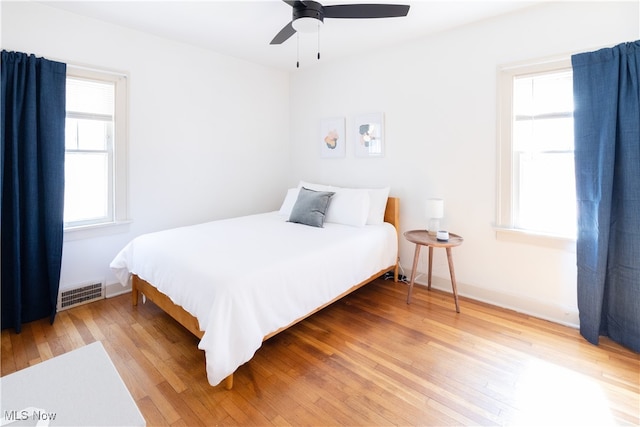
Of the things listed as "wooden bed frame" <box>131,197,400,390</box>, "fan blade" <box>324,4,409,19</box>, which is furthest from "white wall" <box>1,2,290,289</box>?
"fan blade" <box>324,4,409,19</box>

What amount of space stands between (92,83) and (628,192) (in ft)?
14.4

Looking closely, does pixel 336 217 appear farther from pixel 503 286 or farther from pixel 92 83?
pixel 92 83

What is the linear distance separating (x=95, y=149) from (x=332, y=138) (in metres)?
2.56

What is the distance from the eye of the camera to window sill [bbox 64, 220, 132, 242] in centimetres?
279

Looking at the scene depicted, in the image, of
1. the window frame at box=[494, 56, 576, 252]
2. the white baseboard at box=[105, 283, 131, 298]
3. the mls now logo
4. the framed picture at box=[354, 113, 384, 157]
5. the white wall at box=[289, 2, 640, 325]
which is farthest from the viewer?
the framed picture at box=[354, 113, 384, 157]

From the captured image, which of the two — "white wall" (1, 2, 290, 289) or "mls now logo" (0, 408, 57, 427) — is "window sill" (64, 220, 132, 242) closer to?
"white wall" (1, 2, 290, 289)

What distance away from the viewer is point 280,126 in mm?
4520

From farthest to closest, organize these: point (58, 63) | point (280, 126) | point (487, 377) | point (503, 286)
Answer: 1. point (280, 126)
2. point (503, 286)
3. point (58, 63)
4. point (487, 377)

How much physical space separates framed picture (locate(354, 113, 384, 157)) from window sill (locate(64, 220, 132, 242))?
8.72 ft

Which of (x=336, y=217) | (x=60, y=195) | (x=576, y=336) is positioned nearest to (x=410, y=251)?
(x=336, y=217)

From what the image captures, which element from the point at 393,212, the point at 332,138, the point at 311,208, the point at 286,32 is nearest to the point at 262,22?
the point at 286,32

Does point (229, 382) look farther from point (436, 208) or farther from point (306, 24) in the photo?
point (306, 24)

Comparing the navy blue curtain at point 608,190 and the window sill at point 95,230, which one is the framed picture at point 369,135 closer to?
the navy blue curtain at point 608,190

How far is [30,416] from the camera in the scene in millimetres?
686
